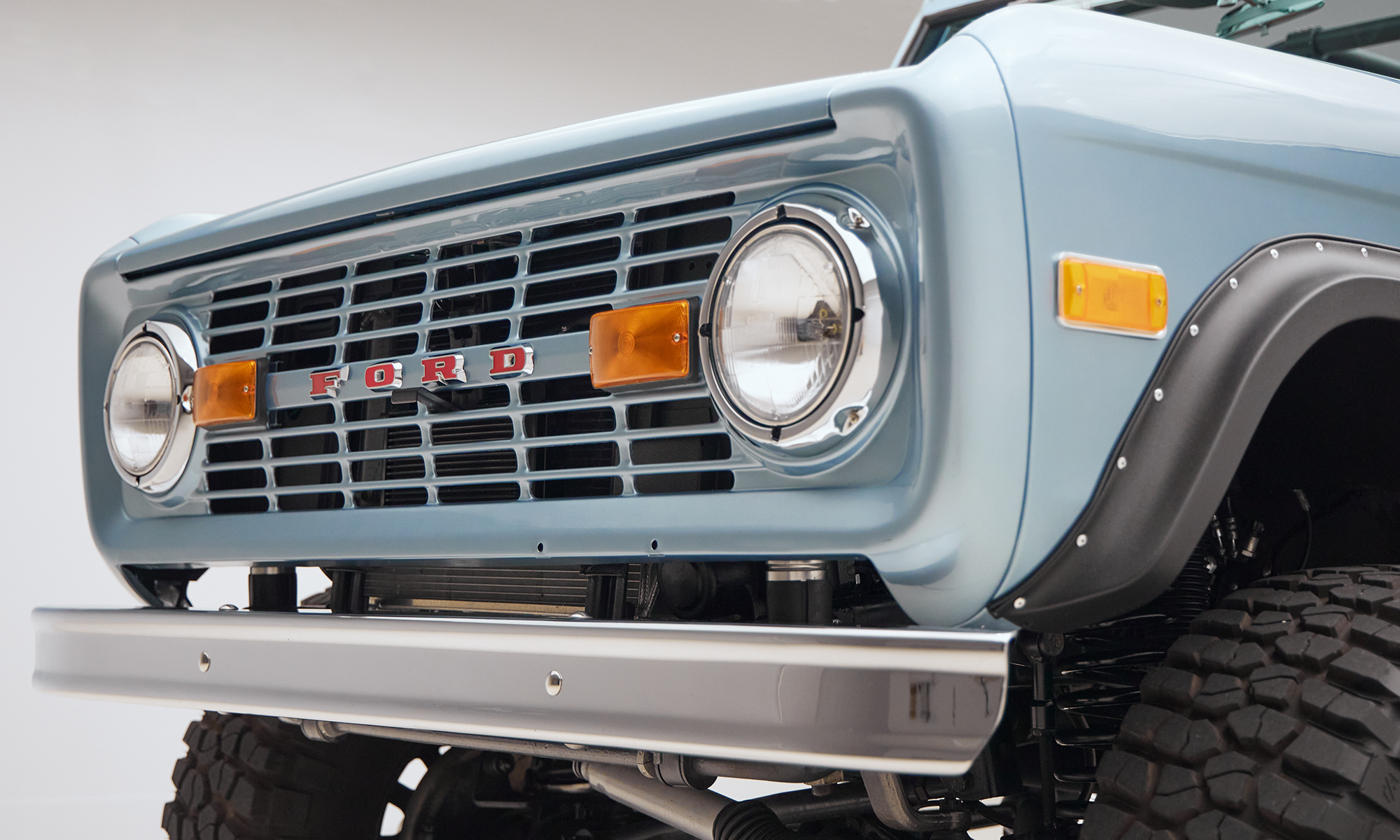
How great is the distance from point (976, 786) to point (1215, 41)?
92cm

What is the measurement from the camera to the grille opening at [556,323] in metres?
1.54

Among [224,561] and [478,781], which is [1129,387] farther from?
[478,781]

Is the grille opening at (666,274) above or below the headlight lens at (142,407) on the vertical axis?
above

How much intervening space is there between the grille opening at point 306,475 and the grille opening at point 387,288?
25cm

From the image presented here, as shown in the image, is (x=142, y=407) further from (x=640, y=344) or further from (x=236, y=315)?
(x=640, y=344)

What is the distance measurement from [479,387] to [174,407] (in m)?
0.57

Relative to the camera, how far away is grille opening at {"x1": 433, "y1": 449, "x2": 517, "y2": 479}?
1.69 meters

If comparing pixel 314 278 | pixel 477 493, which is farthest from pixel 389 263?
pixel 477 493

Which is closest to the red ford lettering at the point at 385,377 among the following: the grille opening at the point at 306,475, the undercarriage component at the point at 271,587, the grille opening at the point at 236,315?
the grille opening at the point at 306,475

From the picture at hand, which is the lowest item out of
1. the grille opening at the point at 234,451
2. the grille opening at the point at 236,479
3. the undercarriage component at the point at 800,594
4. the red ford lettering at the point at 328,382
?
the undercarriage component at the point at 800,594

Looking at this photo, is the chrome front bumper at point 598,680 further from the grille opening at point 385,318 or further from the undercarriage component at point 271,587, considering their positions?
the grille opening at point 385,318

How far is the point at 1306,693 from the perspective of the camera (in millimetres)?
1167

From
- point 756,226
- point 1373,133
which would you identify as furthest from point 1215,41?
point 756,226

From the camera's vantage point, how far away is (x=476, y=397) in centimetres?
160
